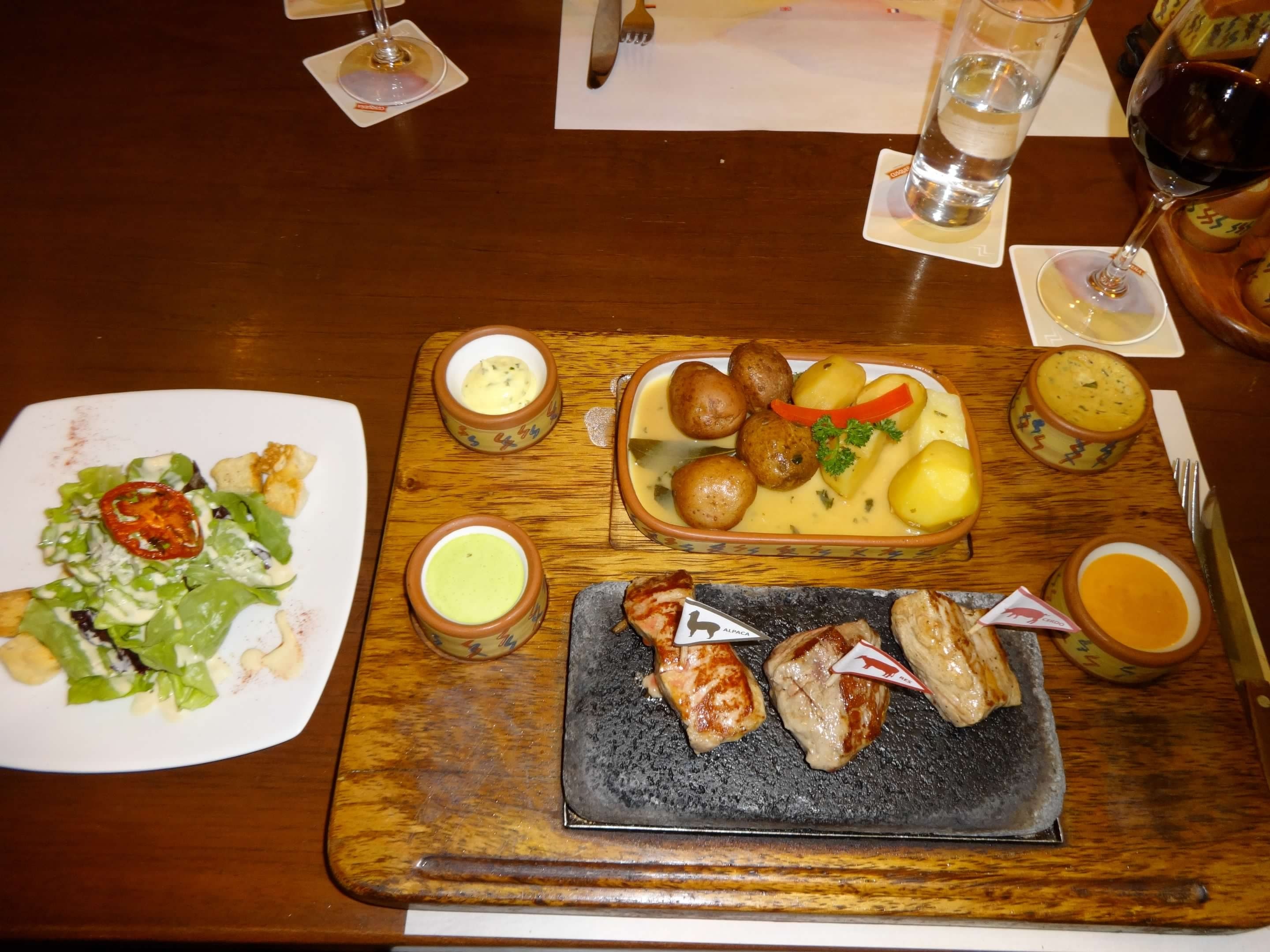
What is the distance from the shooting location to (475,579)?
1556 mm

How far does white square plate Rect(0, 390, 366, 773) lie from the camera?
4.75 ft

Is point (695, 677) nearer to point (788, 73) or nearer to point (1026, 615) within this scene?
point (1026, 615)

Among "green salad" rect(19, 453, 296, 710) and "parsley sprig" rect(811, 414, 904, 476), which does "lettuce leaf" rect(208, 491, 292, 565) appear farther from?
"parsley sprig" rect(811, 414, 904, 476)

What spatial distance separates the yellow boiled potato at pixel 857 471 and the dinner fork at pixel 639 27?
1630 millimetres

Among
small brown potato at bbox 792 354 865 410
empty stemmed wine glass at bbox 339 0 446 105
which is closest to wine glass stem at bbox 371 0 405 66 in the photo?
empty stemmed wine glass at bbox 339 0 446 105

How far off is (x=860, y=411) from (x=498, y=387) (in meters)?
0.81

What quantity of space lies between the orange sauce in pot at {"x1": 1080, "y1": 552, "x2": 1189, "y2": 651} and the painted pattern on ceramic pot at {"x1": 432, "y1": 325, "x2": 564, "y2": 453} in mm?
1174

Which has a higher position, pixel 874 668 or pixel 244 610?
pixel 874 668

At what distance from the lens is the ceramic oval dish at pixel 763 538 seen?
1633mm

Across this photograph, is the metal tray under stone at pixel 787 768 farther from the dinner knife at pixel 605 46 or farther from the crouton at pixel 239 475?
the dinner knife at pixel 605 46

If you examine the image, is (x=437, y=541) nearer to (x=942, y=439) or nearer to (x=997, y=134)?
(x=942, y=439)

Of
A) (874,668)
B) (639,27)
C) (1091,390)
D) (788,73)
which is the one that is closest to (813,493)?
(874,668)

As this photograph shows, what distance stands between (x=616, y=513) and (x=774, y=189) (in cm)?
120

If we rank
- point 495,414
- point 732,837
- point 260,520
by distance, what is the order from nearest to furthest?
point 732,837 < point 260,520 < point 495,414
